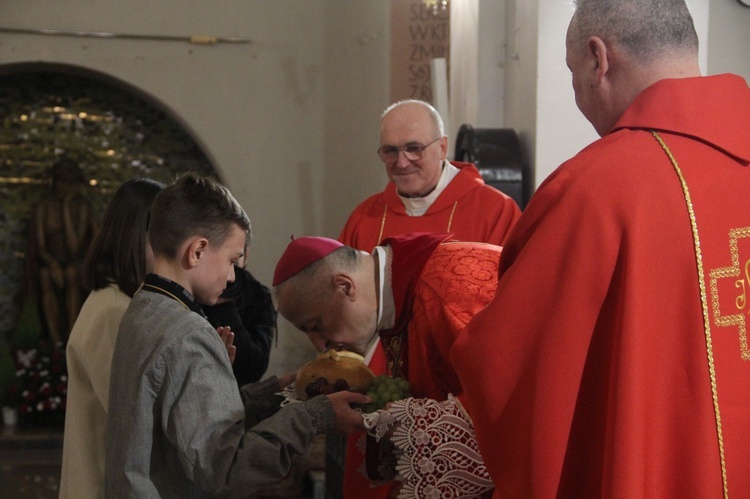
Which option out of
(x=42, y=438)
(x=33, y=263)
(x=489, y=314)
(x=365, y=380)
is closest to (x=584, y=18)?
(x=489, y=314)

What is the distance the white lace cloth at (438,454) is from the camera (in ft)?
7.23

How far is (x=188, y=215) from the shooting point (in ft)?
7.50

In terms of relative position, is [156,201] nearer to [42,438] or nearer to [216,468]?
[216,468]

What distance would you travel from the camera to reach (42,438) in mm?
8195

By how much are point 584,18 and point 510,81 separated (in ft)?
10.3

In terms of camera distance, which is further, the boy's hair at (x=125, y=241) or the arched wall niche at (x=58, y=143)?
the arched wall niche at (x=58, y=143)

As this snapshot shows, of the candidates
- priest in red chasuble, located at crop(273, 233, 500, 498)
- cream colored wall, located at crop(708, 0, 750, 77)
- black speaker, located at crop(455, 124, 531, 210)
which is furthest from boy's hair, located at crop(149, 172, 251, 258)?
cream colored wall, located at crop(708, 0, 750, 77)

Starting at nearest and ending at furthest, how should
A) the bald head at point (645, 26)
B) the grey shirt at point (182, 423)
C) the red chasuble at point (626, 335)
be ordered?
1. the red chasuble at point (626, 335)
2. the bald head at point (645, 26)
3. the grey shirt at point (182, 423)

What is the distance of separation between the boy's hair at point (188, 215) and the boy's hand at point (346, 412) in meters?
0.48

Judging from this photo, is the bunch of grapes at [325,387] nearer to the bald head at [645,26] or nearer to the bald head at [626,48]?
the bald head at [626,48]

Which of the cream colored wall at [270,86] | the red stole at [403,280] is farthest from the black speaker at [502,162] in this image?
the cream colored wall at [270,86]

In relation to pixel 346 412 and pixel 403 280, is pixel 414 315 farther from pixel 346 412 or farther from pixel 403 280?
pixel 346 412

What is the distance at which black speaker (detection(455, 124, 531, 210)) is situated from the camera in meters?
4.61

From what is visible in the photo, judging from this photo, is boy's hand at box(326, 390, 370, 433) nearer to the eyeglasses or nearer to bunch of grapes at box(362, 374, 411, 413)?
bunch of grapes at box(362, 374, 411, 413)
